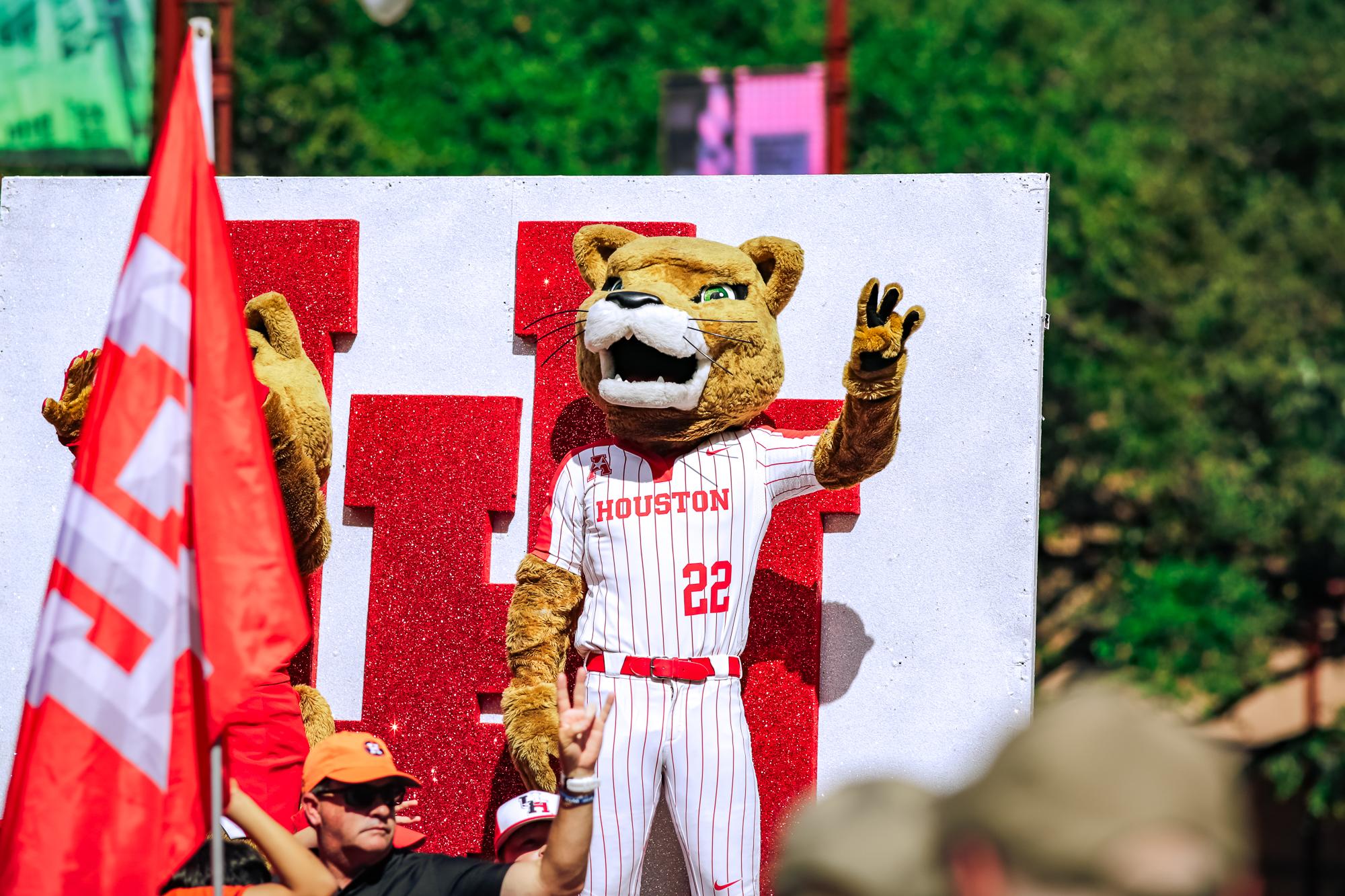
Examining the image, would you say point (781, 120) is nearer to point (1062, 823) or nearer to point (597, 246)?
point (597, 246)

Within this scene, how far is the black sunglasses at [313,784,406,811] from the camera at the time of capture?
3574mm

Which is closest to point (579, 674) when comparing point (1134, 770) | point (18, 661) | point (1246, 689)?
point (1134, 770)

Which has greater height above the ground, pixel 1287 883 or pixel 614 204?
pixel 614 204

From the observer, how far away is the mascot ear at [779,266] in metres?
4.23

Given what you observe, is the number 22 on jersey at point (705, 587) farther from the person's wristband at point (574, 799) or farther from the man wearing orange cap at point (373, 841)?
the person's wristband at point (574, 799)

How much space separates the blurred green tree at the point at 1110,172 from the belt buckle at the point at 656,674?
8.70m

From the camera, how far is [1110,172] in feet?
42.6

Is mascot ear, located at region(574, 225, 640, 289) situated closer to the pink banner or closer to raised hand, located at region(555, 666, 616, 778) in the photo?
raised hand, located at region(555, 666, 616, 778)

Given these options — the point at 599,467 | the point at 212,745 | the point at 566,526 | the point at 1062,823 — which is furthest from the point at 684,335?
the point at 1062,823

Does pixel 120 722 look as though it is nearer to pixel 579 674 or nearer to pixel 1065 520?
pixel 579 674

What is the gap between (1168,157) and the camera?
1402 cm

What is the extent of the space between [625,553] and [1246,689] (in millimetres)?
9727

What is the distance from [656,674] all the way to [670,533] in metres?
0.35

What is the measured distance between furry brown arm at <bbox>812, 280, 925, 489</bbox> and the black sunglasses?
133 cm
